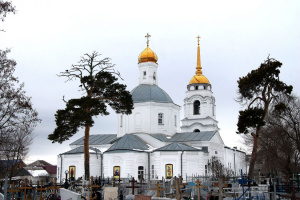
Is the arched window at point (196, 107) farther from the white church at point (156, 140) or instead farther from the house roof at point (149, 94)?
the house roof at point (149, 94)

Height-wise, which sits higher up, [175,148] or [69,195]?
[175,148]

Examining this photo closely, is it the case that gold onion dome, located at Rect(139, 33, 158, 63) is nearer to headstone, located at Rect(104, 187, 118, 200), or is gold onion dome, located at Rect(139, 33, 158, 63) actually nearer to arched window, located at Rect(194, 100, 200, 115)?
arched window, located at Rect(194, 100, 200, 115)

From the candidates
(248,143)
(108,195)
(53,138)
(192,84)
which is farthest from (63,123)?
(192,84)

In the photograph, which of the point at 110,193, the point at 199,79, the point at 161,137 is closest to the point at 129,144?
the point at 161,137

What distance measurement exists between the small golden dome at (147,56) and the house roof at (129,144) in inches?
429

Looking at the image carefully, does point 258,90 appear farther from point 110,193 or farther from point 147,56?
point 147,56

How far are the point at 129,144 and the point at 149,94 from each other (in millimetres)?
8173

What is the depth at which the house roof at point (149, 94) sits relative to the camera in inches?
1868

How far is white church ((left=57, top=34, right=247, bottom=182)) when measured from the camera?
40.8 metres

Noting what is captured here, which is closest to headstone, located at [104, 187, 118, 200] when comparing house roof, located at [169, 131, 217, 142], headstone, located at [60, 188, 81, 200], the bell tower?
headstone, located at [60, 188, 81, 200]

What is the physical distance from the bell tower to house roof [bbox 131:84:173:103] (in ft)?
13.6

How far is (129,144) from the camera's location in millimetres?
41656

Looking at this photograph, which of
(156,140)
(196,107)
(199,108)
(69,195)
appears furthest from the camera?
(196,107)

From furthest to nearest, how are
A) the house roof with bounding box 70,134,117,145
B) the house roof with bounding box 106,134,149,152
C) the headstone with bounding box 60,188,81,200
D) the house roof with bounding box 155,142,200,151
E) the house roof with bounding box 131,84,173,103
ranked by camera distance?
the house roof with bounding box 70,134,117,145
the house roof with bounding box 131,84,173,103
the house roof with bounding box 106,134,149,152
the house roof with bounding box 155,142,200,151
the headstone with bounding box 60,188,81,200
